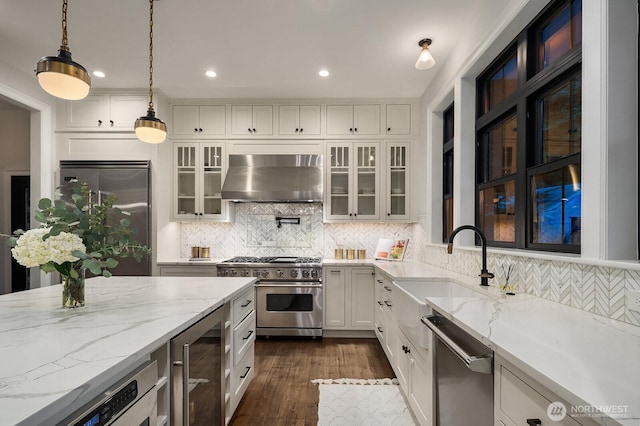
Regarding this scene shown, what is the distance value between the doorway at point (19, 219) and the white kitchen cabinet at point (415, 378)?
4892 mm

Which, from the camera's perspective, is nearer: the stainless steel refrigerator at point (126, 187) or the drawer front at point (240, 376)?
the drawer front at point (240, 376)

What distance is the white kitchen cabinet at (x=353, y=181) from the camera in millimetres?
3846

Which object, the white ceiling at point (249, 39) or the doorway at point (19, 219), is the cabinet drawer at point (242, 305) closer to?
the white ceiling at point (249, 39)

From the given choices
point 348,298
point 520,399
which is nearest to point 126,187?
point 348,298

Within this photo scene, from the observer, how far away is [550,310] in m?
1.34

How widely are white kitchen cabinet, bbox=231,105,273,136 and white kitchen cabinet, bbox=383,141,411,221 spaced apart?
5.18ft

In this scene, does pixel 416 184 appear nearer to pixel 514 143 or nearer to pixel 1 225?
pixel 514 143

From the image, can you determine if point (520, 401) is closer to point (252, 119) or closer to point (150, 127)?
point (150, 127)

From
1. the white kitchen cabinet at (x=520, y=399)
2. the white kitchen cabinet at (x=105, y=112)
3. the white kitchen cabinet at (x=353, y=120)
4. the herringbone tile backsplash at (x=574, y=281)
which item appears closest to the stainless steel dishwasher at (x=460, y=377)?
the white kitchen cabinet at (x=520, y=399)

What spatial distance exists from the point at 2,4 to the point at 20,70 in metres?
1.28

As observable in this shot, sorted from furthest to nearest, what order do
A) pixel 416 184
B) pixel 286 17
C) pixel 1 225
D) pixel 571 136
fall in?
pixel 1 225 → pixel 416 184 → pixel 286 17 → pixel 571 136

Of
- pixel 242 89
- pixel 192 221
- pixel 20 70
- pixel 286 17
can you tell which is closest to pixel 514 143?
pixel 286 17

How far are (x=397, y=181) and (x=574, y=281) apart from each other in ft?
8.52

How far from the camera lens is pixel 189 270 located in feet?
11.8
